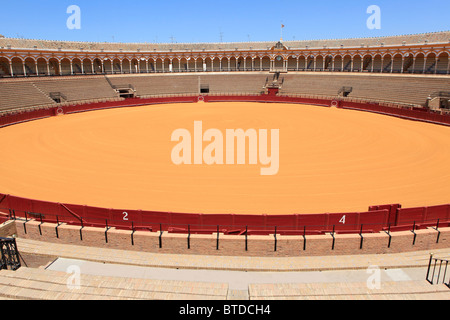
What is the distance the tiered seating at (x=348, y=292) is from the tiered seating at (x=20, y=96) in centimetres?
3744

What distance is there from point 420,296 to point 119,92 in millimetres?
49438

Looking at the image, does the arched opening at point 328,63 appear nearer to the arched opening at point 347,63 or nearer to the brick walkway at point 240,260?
the arched opening at point 347,63

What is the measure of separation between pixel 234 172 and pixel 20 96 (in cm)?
3380

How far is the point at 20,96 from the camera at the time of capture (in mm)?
37469

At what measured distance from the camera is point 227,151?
19.8 meters

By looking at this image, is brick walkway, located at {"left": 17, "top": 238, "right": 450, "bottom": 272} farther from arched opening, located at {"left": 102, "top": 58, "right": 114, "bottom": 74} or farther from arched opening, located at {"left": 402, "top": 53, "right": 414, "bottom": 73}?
arched opening, located at {"left": 102, "top": 58, "right": 114, "bottom": 74}

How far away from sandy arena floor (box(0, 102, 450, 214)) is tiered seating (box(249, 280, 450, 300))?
5072 mm

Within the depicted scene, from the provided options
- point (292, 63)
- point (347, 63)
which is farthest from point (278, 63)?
point (347, 63)

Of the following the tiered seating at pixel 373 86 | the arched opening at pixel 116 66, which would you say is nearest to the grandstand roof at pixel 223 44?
the arched opening at pixel 116 66

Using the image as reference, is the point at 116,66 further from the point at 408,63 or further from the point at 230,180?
the point at 230,180

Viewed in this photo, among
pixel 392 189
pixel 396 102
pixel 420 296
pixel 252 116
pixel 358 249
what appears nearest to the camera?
pixel 420 296

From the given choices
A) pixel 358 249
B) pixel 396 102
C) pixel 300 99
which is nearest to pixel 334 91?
pixel 300 99

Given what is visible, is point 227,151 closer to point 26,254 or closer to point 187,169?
point 187,169

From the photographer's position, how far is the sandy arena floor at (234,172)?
13250 millimetres
